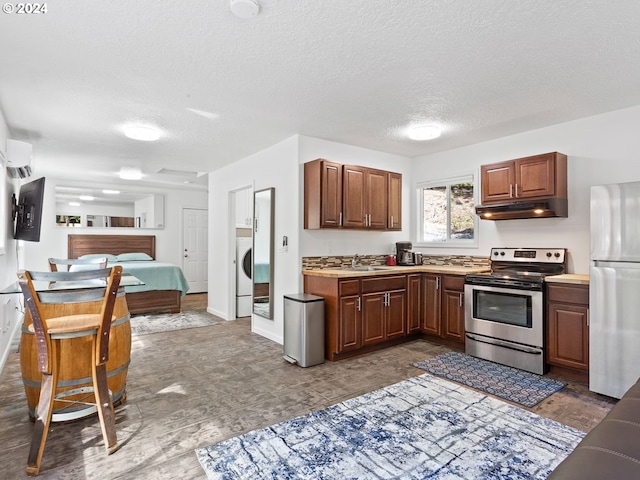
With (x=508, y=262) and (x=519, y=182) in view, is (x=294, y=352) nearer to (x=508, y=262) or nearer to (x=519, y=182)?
(x=508, y=262)

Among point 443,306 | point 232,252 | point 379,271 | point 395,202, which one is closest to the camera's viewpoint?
point 379,271

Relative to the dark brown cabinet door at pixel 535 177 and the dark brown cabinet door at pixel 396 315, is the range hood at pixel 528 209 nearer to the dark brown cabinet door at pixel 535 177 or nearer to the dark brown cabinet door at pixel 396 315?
the dark brown cabinet door at pixel 535 177

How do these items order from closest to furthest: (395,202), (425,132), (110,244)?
(425,132)
(395,202)
(110,244)

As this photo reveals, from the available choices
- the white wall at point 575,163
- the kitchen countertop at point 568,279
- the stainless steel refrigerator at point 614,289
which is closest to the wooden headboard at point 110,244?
the white wall at point 575,163

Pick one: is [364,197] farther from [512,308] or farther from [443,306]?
[512,308]

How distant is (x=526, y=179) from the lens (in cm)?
378

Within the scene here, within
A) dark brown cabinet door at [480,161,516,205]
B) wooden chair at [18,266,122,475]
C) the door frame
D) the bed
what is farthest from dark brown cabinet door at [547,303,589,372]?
the bed

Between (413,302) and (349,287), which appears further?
(413,302)

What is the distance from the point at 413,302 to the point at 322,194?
1.77 metres

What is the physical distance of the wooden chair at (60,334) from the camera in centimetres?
198

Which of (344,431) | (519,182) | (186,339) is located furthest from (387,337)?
(186,339)

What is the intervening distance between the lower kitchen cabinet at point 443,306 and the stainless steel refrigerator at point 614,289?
1303mm

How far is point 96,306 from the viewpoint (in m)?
2.49

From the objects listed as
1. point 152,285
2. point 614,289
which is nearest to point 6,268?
point 152,285
